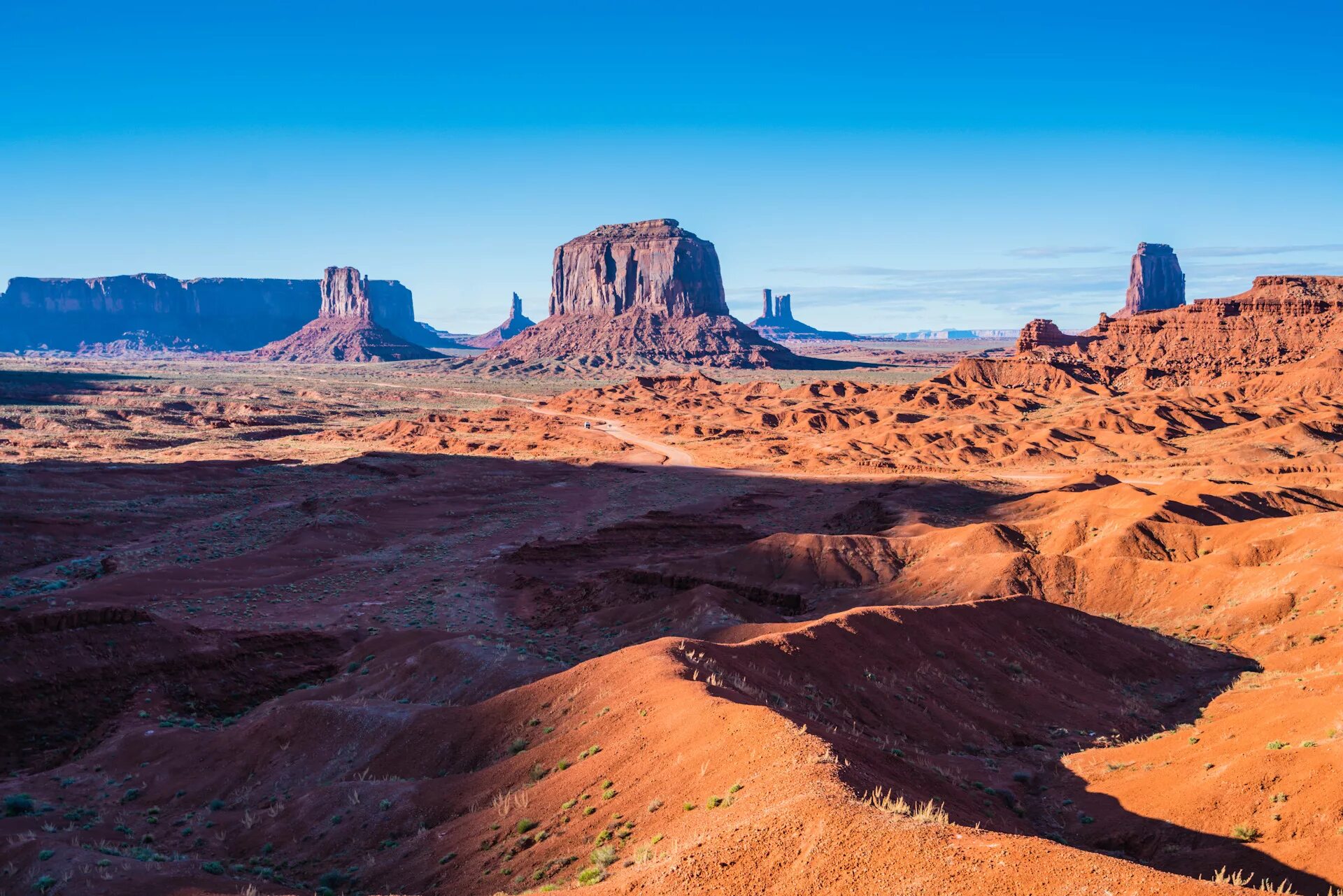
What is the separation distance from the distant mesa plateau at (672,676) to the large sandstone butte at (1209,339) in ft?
149

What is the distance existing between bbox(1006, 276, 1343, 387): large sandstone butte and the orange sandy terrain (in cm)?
5309

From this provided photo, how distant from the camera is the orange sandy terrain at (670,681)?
1252 cm

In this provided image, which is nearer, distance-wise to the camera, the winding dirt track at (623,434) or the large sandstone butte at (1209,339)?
the winding dirt track at (623,434)

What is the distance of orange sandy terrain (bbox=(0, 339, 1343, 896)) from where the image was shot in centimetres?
1252

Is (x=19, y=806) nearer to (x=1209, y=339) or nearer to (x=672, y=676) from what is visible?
(x=672, y=676)

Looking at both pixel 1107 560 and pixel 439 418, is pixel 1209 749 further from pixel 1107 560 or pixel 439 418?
pixel 439 418

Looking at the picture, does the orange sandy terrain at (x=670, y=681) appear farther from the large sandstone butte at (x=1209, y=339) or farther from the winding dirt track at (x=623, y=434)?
the large sandstone butte at (x=1209, y=339)

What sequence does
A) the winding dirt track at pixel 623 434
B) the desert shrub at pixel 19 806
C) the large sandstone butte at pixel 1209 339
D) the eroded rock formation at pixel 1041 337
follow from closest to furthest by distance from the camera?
1. the desert shrub at pixel 19 806
2. the winding dirt track at pixel 623 434
3. the large sandstone butte at pixel 1209 339
4. the eroded rock formation at pixel 1041 337

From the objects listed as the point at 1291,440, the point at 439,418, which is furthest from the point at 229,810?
the point at 439,418

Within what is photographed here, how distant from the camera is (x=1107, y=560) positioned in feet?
123

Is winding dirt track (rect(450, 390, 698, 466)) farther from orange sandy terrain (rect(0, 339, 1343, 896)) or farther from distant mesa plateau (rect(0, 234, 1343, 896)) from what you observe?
orange sandy terrain (rect(0, 339, 1343, 896))

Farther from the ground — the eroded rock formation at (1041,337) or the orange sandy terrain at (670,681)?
the eroded rock formation at (1041,337)

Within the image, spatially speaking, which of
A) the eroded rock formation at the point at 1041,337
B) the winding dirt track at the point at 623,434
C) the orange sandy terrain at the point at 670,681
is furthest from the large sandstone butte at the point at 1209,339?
the winding dirt track at the point at 623,434

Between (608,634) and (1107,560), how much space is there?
66.5 feet
